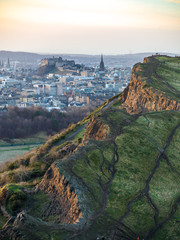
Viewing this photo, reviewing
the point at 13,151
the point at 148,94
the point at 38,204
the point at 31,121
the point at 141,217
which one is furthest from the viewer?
the point at 31,121

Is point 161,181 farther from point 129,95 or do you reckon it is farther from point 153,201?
point 129,95

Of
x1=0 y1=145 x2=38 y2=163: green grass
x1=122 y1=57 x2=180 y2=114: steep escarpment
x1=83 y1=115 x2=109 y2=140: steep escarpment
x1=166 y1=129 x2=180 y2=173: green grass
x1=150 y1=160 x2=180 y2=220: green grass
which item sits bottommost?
x1=0 y1=145 x2=38 y2=163: green grass

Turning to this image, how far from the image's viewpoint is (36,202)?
17.2 metres

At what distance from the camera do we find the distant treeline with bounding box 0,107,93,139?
242 ft

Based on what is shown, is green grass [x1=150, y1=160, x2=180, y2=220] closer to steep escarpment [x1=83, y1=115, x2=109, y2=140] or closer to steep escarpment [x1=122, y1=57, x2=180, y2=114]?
steep escarpment [x1=83, y1=115, x2=109, y2=140]

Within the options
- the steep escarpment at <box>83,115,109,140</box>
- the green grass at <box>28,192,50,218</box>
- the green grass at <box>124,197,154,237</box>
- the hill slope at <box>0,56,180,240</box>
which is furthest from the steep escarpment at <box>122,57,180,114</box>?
the green grass at <box>28,192,50,218</box>

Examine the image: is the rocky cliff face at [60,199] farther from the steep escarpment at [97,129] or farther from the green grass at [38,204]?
the steep escarpment at [97,129]

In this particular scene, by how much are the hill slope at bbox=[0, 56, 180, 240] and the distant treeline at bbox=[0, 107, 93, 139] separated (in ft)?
158

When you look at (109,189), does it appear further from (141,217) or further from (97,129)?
(97,129)

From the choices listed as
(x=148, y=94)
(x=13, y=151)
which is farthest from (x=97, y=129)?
(x=13, y=151)

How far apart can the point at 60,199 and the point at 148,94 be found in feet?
68.5

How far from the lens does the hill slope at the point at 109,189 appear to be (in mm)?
14148

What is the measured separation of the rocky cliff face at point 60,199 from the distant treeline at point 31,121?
54.8 meters

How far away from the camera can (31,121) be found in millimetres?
78562
